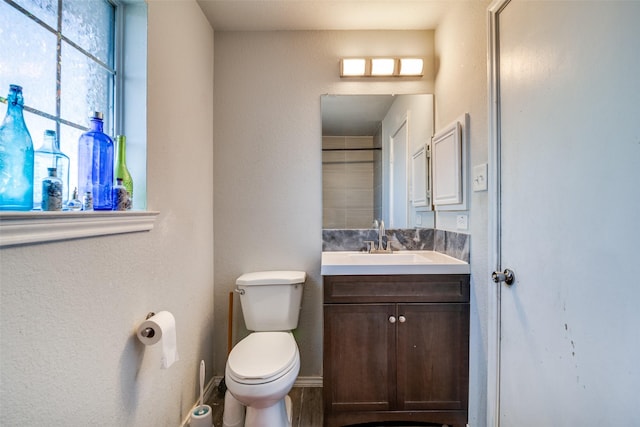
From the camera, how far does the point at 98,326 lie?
944mm

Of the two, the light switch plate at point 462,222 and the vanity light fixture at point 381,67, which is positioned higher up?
the vanity light fixture at point 381,67

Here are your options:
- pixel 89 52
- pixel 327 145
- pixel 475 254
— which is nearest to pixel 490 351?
pixel 475 254

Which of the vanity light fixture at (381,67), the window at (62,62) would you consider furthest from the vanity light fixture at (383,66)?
the window at (62,62)

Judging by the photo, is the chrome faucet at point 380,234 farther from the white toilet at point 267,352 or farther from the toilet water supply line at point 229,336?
the toilet water supply line at point 229,336

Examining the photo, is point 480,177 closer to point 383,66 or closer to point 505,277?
point 505,277

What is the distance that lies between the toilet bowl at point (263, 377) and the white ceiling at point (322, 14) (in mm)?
1922

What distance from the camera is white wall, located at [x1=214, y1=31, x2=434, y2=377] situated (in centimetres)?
200

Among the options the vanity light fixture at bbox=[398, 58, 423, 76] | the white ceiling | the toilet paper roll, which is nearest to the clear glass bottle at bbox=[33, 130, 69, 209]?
the toilet paper roll

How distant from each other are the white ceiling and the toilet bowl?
6.31ft

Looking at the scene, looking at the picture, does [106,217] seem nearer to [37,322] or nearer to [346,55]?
[37,322]

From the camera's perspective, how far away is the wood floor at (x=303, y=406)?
5.40 ft

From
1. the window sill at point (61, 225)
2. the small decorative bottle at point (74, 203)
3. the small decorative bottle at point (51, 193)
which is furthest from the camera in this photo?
the small decorative bottle at point (74, 203)

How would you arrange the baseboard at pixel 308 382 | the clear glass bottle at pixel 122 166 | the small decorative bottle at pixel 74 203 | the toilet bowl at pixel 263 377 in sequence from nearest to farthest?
the small decorative bottle at pixel 74 203
the clear glass bottle at pixel 122 166
the toilet bowl at pixel 263 377
the baseboard at pixel 308 382

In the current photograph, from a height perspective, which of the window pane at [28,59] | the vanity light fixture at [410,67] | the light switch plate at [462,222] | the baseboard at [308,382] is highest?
the vanity light fixture at [410,67]
